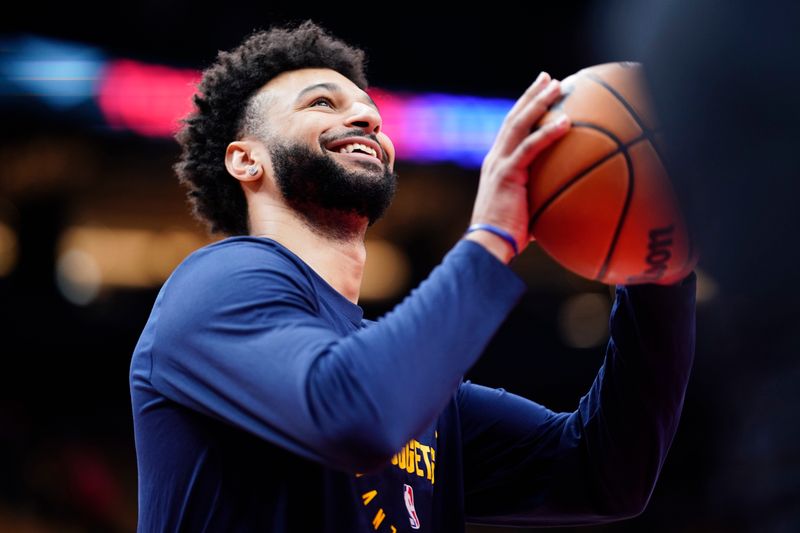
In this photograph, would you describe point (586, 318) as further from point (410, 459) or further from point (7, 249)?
point (410, 459)

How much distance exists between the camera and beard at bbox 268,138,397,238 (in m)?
2.53

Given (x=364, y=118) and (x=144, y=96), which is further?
(x=144, y=96)

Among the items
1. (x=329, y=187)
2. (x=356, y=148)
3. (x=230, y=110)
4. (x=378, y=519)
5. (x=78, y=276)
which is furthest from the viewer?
(x=78, y=276)

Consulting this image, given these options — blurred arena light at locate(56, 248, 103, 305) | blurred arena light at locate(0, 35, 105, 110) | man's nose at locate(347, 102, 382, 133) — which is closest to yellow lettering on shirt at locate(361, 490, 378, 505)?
man's nose at locate(347, 102, 382, 133)

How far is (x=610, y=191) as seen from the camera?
196cm

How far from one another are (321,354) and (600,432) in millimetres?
1050

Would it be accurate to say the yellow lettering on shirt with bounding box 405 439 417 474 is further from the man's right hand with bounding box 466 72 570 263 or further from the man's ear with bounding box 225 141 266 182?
the man's ear with bounding box 225 141 266 182

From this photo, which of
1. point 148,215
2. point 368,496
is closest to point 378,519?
point 368,496

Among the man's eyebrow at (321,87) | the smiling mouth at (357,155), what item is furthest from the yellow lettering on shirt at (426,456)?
the man's eyebrow at (321,87)

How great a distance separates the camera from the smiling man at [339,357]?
174 cm

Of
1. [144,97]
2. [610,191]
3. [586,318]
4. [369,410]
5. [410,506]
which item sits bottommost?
[586,318]

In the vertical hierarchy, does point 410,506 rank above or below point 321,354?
below

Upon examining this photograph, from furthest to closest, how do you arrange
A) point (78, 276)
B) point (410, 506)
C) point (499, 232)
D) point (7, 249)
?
point (78, 276), point (7, 249), point (410, 506), point (499, 232)

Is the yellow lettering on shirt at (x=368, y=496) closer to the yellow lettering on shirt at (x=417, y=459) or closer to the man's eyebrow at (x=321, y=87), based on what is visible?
the yellow lettering on shirt at (x=417, y=459)
